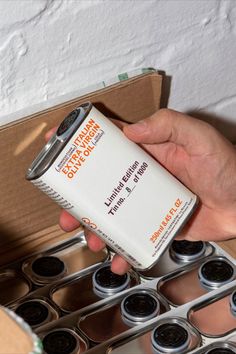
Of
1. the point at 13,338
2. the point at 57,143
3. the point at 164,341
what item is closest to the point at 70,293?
the point at 164,341

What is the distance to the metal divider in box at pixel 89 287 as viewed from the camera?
91 cm

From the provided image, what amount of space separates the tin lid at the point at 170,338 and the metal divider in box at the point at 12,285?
0.61 ft

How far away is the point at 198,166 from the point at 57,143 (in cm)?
26

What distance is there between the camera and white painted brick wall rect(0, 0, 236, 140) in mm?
843

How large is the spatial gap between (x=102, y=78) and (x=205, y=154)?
17 cm

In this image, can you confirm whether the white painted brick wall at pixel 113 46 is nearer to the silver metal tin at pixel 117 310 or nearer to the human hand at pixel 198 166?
the human hand at pixel 198 166

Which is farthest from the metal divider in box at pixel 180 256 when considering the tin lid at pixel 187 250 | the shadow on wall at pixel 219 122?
the shadow on wall at pixel 219 122

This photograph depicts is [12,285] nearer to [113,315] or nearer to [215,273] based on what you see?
[113,315]

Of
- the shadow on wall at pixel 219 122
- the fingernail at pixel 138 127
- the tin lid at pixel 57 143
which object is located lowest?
the shadow on wall at pixel 219 122

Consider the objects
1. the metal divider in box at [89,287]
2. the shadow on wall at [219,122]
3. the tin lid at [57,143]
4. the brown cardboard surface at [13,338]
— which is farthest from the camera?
the shadow on wall at [219,122]

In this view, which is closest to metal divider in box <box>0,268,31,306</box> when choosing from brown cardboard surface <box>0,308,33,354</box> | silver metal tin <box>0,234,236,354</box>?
silver metal tin <box>0,234,236,354</box>

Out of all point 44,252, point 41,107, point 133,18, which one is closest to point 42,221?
point 44,252

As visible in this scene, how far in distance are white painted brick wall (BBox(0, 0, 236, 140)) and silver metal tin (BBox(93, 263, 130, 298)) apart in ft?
0.77

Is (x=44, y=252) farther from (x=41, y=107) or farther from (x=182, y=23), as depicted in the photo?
(x=182, y=23)
